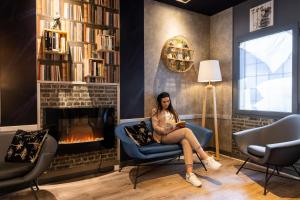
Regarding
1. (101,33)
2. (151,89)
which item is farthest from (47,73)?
(151,89)

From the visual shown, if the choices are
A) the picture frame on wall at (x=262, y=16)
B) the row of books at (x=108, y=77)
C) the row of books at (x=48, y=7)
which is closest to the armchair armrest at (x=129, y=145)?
the row of books at (x=108, y=77)

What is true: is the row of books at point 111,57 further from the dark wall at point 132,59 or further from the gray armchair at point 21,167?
the gray armchair at point 21,167

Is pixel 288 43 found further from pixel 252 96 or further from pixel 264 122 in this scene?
pixel 264 122

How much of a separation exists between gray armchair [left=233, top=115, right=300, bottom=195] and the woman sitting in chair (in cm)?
49

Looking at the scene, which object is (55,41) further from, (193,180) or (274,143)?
(274,143)

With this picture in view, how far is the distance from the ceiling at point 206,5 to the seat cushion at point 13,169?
3.34 meters

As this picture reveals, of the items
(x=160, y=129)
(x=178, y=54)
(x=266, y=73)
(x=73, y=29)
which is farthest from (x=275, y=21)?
(x=73, y=29)

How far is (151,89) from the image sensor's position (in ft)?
13.2

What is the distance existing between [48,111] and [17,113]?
0.35 metres

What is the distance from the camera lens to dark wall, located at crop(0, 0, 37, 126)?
2.75 m

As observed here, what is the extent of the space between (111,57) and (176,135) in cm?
152

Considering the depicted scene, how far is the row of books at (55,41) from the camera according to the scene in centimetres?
289

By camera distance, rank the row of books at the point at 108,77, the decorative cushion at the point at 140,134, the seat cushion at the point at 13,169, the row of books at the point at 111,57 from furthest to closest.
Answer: the row of books at the point at 111,57, the row of books at the point at 108,77, the decorative cushion at the point at 140,134, the seat cushion at the point at 13,169

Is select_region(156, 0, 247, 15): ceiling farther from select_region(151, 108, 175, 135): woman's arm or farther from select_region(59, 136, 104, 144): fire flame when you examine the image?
select_region(59, 136, 104, 144): fire flame
